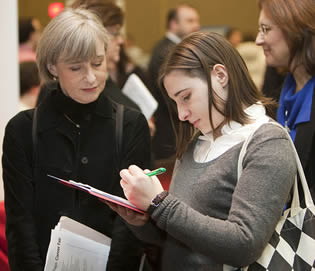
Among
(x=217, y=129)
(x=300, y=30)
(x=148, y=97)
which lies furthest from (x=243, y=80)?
(x=148, y=97)

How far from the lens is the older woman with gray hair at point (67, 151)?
7.05 feet

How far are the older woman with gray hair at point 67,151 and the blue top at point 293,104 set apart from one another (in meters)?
0.75

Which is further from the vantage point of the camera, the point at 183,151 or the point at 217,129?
the point at 183,151

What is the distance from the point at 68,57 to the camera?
84.6 inches

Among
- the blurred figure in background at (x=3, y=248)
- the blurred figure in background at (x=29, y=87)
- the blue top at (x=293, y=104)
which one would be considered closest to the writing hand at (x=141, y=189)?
the blue top at (x=293, y=104)

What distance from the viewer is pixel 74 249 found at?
2.03 meters

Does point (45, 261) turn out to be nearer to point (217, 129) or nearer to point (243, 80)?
point (217, 129)

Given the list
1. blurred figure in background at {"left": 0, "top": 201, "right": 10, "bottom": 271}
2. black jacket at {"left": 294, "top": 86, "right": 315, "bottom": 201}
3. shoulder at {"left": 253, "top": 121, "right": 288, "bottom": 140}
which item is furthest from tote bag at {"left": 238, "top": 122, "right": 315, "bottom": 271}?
blurred figure in background at {"left": 0, "top": 201, "right": 10, "bottom": 271}

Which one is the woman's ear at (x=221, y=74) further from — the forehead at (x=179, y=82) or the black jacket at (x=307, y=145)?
the black jacket at (x=307, y=145)

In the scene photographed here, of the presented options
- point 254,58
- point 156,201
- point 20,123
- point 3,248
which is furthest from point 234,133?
point 254,58

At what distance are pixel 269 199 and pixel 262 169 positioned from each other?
0.31ft

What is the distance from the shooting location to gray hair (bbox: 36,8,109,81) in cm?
213

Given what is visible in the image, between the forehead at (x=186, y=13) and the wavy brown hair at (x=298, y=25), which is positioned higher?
the wavy brown hair at (x=298, y=25)

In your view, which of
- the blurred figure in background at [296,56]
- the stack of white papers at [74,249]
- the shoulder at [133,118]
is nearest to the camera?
the stack of white papers at [74,249]
